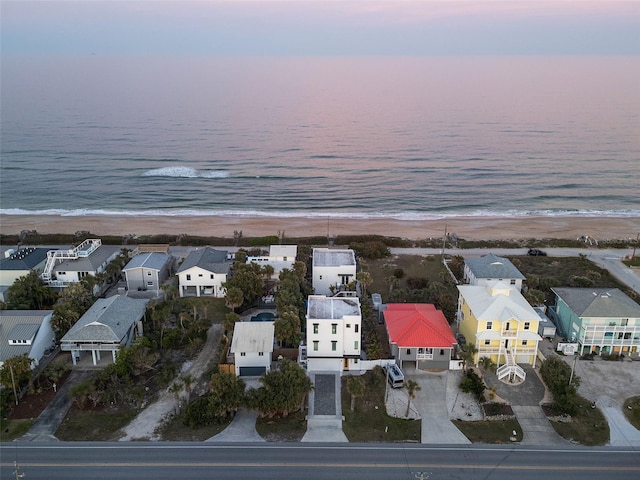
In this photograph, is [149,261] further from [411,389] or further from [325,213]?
[325,213]

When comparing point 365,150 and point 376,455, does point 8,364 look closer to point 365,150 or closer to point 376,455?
point 376,455

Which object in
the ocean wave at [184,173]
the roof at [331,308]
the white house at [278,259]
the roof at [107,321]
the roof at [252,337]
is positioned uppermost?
the ocean wave at [184,173]

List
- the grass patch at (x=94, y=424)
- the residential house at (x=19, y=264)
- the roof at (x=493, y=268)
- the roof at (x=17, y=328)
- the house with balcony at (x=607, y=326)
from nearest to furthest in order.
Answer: the grass patch at (x=94, y=424) → the roof at (x=17, y=328) → the house with balcony at (x=607, y=326) → the residential house at (x=19, y=264) → the roof at (x=493, y=268)

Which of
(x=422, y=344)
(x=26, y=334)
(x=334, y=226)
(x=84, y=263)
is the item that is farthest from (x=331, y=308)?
(x=334, y=226)

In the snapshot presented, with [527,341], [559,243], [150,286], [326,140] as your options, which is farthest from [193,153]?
[527,341]

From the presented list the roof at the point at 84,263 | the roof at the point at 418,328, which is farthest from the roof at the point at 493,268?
the roof at the point at 84,263

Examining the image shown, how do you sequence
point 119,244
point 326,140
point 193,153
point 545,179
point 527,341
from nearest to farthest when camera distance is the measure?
point 527,341, point 119,244, point 545,179, point 193,153, point 326,140

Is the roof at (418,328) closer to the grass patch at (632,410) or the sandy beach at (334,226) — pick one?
the grass patch at (632,410)
